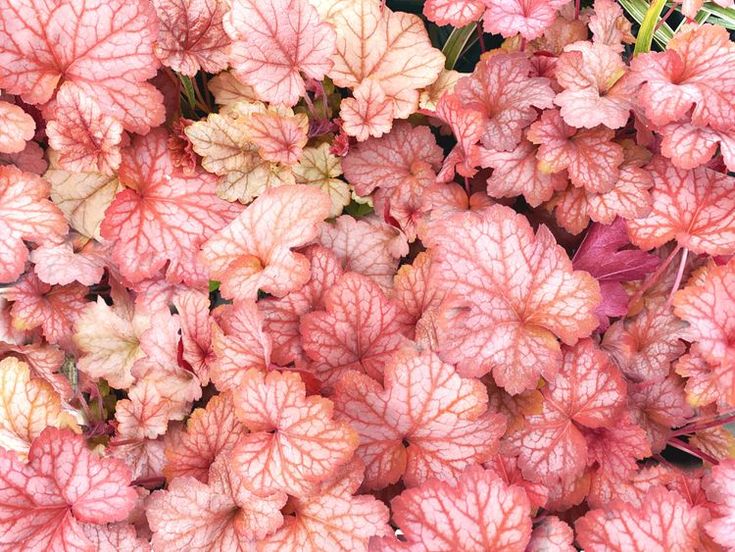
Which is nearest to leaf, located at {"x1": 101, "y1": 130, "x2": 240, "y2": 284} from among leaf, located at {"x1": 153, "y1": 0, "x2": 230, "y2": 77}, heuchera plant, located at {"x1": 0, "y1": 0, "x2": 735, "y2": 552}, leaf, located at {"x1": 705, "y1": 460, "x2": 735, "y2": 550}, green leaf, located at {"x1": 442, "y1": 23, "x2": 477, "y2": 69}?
heuchera plant, located at {"x1": 0, "y1": 0, "x2": 735, "y2": 552}

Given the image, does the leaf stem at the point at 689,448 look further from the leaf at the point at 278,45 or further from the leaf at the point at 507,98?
the leaf at the point at 278,45

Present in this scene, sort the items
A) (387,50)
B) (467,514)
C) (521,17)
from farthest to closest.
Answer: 1. (387,50)
2. (521,17)
3. (467,514)

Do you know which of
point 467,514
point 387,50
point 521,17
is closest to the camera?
point 467,514

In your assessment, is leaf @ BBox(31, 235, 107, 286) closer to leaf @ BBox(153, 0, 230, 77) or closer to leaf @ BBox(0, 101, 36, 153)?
leaf @ BBox(0, 101, 36, 153)

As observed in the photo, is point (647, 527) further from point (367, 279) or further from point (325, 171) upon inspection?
point (325, 171)

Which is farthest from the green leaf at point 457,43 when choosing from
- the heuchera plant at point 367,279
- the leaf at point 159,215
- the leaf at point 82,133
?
the leaf at point 82,133

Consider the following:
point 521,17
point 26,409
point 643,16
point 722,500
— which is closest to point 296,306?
point 26,409
